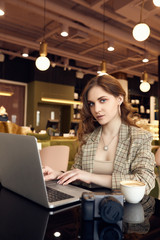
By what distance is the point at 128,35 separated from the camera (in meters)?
5.56

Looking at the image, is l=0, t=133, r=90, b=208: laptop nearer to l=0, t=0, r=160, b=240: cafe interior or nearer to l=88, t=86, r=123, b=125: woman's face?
l=0, t=0, r=160, b=240: cafe interior

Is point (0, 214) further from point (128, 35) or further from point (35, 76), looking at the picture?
point (35, 76)

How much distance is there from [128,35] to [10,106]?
4.90m

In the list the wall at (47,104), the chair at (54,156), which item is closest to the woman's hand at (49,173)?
the chair at (54,156)

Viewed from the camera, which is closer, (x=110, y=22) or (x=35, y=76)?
(x=110, y=22)

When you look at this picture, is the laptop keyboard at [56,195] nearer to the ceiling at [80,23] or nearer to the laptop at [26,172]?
the laptop at [26,172]

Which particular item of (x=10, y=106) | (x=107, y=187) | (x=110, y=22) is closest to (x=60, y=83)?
(x=10, y=106)

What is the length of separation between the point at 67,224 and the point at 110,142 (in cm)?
92

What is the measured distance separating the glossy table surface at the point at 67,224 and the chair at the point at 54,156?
181 cm

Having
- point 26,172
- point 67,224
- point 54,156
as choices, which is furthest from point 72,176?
point 54,156

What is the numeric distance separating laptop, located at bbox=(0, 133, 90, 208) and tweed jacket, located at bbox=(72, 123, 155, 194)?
36cm

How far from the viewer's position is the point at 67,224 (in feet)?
2.28

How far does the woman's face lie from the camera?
4.77 ft

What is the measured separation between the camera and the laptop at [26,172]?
0.77 meters
